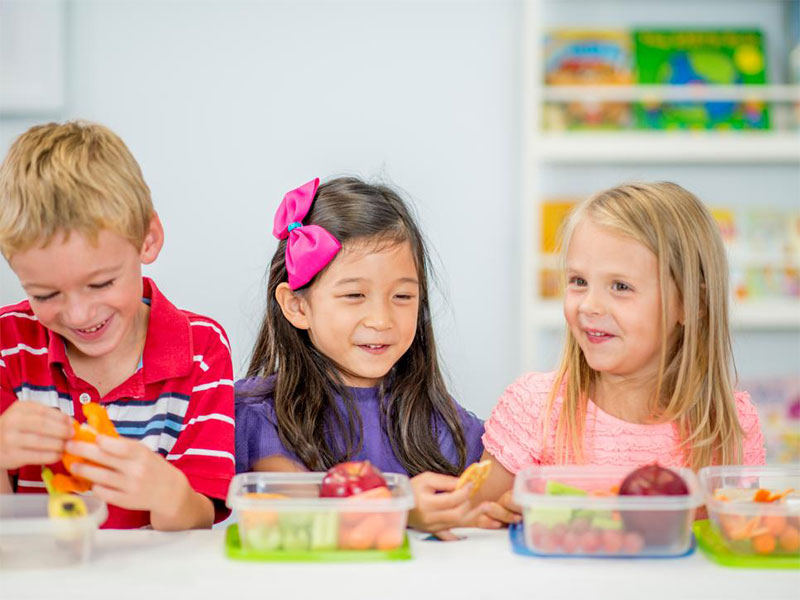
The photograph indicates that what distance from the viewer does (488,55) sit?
9.45ft

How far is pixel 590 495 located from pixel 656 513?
7 centimetres

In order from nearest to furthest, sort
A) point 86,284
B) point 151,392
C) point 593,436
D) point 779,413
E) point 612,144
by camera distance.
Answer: point 86,284
point 151,392
point 593,436
point 612,144
point 779,413

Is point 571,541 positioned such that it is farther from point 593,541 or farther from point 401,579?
point 401,579

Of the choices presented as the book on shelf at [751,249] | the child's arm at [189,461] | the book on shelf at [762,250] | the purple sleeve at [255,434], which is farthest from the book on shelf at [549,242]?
the child's arm at [189,461]

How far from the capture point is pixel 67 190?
3.66 feet

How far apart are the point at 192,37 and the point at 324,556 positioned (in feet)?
7.38

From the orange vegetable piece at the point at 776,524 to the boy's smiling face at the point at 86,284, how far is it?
2.49ft

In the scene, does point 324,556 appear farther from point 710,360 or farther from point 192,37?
point 192,37

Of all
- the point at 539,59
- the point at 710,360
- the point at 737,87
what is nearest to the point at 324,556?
the point at 710,360

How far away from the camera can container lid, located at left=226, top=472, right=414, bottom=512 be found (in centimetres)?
94

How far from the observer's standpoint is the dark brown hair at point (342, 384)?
4.86 feet

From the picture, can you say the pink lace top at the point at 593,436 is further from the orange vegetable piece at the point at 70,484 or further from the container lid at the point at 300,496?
the orange vegetable piece at the point at 70,484

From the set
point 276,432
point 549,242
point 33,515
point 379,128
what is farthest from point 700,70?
point 33,515

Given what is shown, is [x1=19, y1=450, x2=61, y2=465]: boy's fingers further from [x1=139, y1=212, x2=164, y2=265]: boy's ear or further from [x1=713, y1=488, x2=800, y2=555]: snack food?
[x1=713, y1=488, x2=800, y2=555]: snack food
